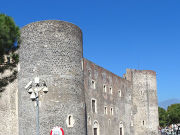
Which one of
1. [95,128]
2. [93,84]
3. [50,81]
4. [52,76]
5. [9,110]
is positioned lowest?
[95,128]

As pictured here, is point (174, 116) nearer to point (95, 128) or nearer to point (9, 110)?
point (95, 128)

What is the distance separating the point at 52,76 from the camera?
21578 millimetres

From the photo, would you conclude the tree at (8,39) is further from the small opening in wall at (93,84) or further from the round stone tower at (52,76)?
the small opening in wall at (93,84)

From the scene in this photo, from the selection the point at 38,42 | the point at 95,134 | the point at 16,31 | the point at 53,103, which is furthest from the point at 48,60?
the point at 95,134

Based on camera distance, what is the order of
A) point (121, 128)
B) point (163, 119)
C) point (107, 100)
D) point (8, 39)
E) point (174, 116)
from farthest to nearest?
point (163, 119) → point (174, 116) → point (121, 128) → point (107, 100) → point (8, 39)

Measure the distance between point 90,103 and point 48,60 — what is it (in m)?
8.41

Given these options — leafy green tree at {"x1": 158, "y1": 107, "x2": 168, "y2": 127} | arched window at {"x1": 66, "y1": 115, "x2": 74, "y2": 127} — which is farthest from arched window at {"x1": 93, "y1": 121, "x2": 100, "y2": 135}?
leafy green tree at {"x1": 158, "y1": 107, "x2": 168, "y2": 127}

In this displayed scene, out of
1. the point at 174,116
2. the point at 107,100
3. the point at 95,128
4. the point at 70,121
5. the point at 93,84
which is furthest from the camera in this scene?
the point at 174,116

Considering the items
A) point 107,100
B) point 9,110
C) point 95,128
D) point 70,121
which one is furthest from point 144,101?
point 70,121

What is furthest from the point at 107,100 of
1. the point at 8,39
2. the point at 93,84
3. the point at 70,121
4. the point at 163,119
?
the point at 163,119

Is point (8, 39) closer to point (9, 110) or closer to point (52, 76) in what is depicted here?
point (52, 76)

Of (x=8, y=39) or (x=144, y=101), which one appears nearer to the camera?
(x=8, y=39)

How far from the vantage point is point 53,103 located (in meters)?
21.2

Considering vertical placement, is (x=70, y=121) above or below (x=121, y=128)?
above
